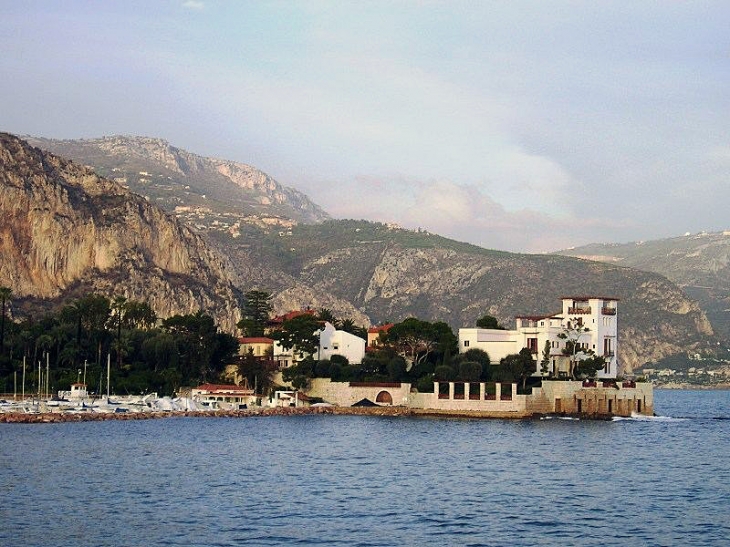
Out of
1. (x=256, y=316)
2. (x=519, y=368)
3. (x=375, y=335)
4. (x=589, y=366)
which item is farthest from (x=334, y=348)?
(x=589, y=366)

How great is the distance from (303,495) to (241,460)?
17398 mm

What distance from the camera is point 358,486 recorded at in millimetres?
69938

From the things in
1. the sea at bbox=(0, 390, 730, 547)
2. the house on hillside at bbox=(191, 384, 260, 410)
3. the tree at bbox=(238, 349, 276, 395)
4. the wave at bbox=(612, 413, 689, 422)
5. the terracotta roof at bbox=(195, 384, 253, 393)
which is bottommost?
the sea at bbox=(0, 390, 730, 547)

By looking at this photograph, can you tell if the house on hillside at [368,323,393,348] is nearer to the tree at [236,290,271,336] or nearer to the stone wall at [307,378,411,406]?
the stone wall at [307,378,411,406]

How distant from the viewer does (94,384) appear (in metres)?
136

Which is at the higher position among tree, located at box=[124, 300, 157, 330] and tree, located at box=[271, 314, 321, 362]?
tree, located at box=[124, 300, 157, 330]

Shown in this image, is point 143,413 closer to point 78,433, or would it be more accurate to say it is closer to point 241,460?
point 78,433

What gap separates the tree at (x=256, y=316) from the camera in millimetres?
170250

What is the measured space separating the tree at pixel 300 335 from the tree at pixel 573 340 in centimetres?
2916

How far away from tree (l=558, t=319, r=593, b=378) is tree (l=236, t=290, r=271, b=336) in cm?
4822

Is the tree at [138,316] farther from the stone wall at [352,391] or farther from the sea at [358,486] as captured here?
the sea at [358,486]

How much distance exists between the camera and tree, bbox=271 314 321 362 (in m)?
146

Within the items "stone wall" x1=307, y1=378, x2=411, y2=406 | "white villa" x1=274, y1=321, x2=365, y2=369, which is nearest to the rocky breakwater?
"stone wall" x1=307, y1=378, x2=411, y2=406

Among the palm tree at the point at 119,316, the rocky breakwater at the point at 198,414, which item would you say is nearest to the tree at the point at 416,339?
the rocky breakwater at the point at 198,414
